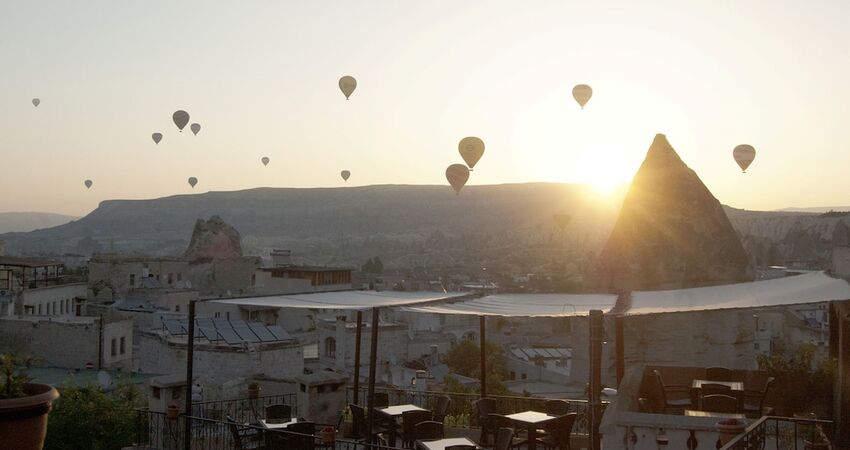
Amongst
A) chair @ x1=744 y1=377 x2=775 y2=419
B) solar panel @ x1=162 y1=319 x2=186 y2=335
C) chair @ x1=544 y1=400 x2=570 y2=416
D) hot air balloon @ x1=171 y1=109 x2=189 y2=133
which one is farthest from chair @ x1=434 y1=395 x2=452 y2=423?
hot air balloon @ x1=171 y1=109 x2=189 y2=133

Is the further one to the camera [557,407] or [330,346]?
[330,346]

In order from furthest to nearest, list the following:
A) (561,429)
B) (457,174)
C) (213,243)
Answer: (213,243) < (457,174) < (561,429)

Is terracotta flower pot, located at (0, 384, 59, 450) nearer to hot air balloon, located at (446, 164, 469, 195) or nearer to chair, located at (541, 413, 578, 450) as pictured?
chair, located at (541, 413, 578, 450)

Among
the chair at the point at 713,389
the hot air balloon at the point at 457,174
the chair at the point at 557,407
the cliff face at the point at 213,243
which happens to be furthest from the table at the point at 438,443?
the cliff face at the point at 213,243

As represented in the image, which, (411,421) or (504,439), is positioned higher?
(504,439)

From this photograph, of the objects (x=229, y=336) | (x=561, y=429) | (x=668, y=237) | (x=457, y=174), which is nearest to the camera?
(x=561, y=429)

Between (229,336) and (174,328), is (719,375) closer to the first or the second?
(229,336)

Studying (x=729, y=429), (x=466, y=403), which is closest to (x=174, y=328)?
(x=466, y=403)
